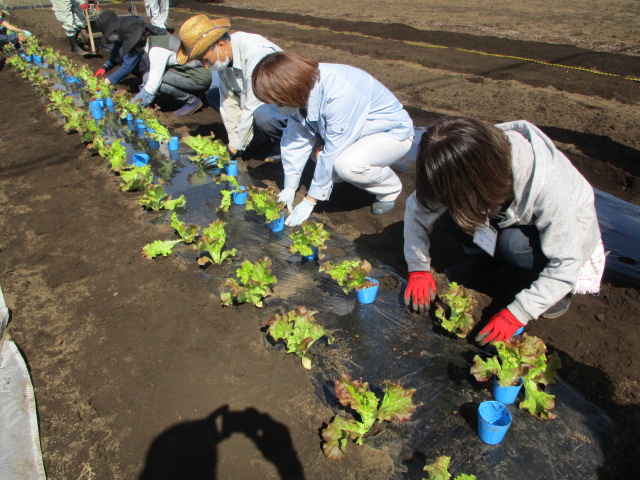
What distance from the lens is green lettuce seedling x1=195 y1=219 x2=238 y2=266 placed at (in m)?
3.08

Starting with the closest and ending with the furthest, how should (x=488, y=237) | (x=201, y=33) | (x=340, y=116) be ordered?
1. (x=488, y=237)
2. (x=340, y=116)
3. (x=201, y=33)

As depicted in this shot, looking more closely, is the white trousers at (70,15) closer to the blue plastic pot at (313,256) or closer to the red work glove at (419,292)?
the blue plastic pot at (313,256)

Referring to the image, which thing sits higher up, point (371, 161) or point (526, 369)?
point (371, 161)

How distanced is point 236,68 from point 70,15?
28.0 feet

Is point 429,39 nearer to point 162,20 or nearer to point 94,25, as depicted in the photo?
point 162,20

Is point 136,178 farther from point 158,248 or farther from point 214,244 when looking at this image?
point 214,244

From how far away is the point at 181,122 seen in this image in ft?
19.8

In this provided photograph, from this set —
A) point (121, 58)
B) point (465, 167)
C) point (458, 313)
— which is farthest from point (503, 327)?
point (121, 58)

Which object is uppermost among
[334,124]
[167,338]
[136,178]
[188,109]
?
[334,124]

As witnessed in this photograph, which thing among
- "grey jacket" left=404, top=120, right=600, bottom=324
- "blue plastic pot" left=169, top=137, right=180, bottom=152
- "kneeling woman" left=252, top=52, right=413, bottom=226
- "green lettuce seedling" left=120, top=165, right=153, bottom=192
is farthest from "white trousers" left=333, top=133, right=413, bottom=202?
"blue plastic pot" left=169, top=137, right=180, bottom=152

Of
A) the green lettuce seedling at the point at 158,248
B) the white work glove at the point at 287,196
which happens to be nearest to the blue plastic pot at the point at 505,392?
the white work glove at the point at 287,196

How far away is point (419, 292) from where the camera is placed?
260cm

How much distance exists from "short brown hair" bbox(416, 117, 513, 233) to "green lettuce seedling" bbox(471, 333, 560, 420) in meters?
0.64

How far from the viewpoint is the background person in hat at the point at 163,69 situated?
5.46m
